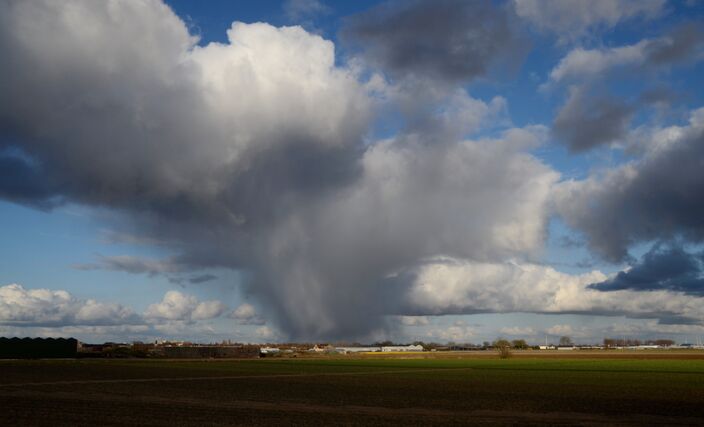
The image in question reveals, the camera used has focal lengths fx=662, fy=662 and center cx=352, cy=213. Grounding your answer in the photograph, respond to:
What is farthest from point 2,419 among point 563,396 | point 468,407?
point 563,396

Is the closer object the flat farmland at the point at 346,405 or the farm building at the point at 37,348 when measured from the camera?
the flat farmland at the point at 346,405

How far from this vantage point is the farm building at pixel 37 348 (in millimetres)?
152000

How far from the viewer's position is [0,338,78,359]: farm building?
152 metres

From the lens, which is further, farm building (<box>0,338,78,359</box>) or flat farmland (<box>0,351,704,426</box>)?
farm building (<box>0,338,78,359</box>)

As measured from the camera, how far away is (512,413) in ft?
121

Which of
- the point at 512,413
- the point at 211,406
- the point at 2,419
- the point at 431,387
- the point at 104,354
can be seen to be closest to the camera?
the point at 2,419

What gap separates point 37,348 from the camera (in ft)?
513

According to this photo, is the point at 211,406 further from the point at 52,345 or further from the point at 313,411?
the point at 52,345

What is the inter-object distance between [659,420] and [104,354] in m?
162

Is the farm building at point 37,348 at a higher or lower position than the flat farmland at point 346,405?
higher

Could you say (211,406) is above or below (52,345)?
below

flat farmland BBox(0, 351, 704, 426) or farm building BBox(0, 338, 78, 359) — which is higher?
farm building BBox(0, 338, 78, 359)

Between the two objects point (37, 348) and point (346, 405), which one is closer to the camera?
point (346, 405)

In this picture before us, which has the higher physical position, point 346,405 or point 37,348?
point 37,348
